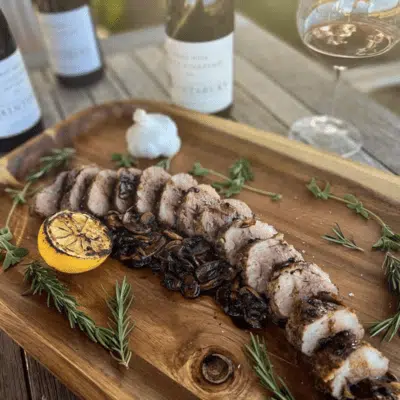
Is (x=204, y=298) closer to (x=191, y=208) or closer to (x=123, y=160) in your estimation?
(x=191, y=208)

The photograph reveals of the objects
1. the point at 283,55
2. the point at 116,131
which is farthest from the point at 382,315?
the point at 283,55

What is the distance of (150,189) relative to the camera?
1722mm

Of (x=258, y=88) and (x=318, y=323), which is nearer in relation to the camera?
(x=318, y=323)

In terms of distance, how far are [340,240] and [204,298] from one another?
0.53 metres

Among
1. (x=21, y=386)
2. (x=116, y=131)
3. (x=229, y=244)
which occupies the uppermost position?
(x=229, y=244)

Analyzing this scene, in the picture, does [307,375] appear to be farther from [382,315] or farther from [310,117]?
[310,117]

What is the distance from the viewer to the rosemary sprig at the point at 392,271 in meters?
1.40

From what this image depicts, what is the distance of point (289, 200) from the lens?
177cm

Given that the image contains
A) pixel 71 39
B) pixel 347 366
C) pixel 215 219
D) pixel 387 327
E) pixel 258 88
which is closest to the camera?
pixel 347 366

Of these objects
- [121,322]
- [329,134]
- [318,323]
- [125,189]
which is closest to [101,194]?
[125,189]

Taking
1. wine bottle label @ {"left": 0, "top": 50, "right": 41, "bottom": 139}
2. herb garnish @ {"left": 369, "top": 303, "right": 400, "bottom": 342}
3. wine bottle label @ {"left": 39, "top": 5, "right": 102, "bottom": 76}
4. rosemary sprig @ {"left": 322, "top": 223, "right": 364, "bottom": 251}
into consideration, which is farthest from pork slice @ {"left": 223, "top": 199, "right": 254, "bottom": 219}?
wine bottle label @ {"left": 39, "top": 5, "right": 102, "bottom": 76}

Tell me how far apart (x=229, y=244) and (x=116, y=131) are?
3.37 ft

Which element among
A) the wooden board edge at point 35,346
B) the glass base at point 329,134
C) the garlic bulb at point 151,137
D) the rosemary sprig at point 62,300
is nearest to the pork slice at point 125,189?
the garlic bulb at point 151,137

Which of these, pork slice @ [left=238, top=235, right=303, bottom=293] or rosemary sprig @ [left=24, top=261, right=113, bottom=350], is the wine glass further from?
rosemary sprig @ [left=24, top=261, right=113, bottom=350]
